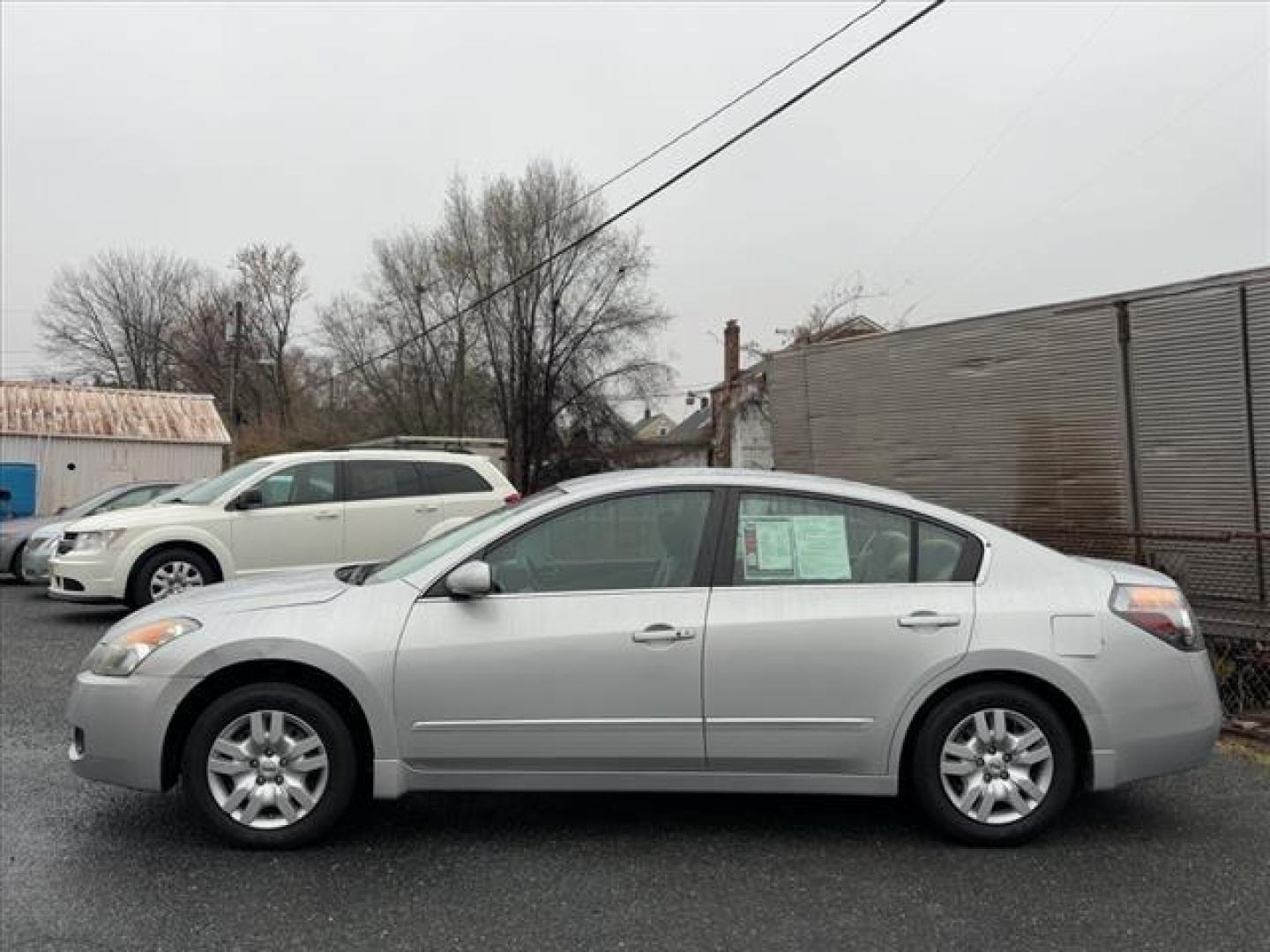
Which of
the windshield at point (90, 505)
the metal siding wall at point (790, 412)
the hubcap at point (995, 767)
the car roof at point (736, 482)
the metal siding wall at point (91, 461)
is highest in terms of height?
the metal siding wall at point (91, 461)

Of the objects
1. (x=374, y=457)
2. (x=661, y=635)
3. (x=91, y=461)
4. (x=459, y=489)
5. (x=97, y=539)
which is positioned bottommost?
(x=661, y=635)

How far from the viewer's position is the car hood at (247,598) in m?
3.86

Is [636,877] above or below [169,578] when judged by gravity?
below

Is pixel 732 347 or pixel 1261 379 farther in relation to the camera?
pixel 732 347

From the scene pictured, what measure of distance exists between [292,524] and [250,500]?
0.45 metres

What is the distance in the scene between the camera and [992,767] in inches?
149

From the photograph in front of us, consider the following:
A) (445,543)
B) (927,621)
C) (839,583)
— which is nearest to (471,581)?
(445,543)

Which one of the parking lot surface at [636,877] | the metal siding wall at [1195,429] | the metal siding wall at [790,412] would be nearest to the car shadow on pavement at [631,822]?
the parking lot surface at [636,877]

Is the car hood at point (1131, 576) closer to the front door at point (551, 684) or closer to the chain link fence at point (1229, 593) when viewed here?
the front door at point (551, 684)

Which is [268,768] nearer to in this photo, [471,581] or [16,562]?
[471,581]

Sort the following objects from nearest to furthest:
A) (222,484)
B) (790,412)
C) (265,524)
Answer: (265,524) < (222,484) < (790,412)

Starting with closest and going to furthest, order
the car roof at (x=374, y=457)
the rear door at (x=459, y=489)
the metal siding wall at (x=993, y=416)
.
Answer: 1. the metal siding wall at (x=993, y=416)
2. the car roof at (x=374, y=457)
3. the rear door at (x=459, y=489)

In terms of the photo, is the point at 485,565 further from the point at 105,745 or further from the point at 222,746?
the point at 105,745

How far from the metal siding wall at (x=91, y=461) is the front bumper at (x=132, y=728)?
22437 millimetres
